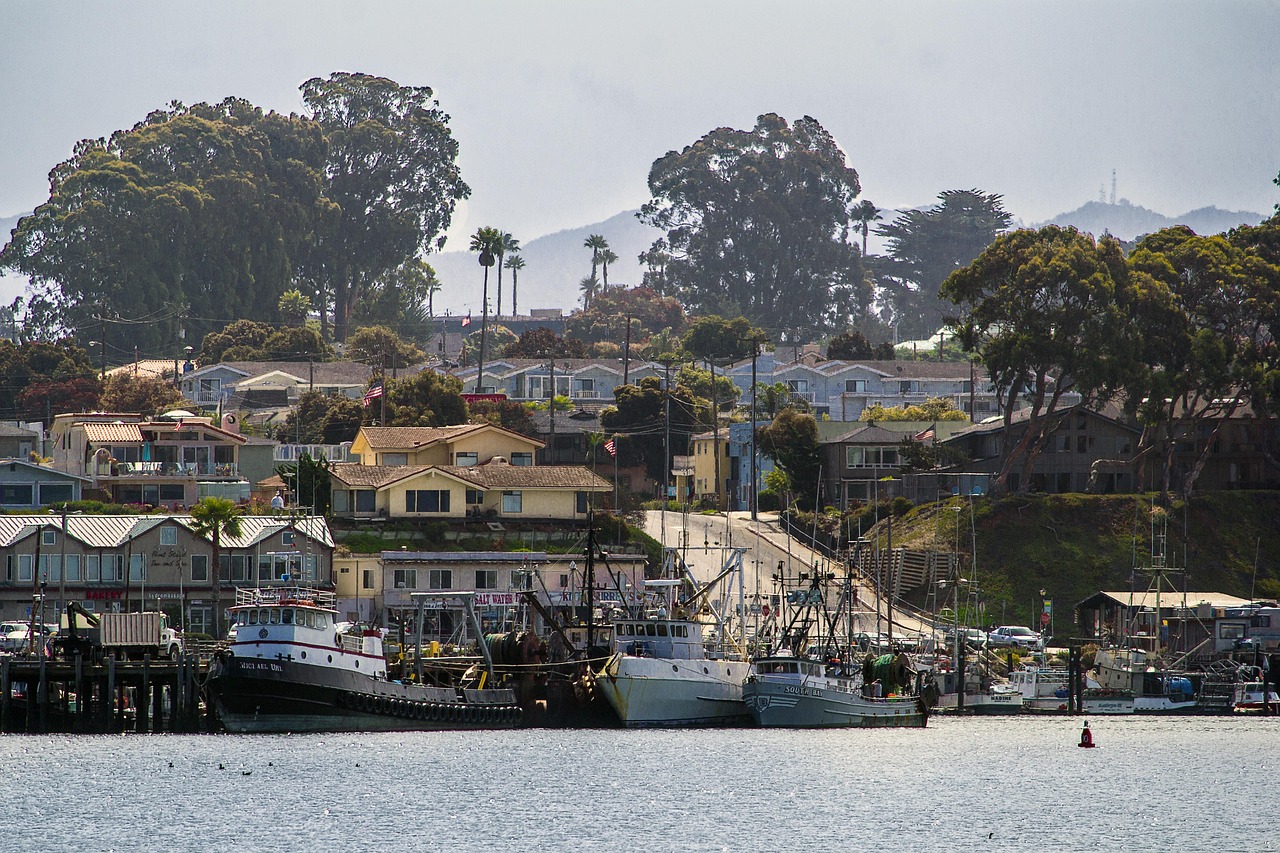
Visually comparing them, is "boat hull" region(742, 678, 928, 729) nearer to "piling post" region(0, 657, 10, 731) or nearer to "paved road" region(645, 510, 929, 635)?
"paved road" region(645, 510, 929, 635)

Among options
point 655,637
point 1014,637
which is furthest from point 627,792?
point 1014,637

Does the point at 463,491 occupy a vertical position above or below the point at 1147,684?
above

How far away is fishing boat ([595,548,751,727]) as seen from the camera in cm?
7875

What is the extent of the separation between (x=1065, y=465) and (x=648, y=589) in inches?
1455

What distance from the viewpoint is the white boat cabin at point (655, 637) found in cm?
7919

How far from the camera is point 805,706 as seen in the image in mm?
81750

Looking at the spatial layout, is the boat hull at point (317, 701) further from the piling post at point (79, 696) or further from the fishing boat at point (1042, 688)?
the fishing boat at point (1042, 688)

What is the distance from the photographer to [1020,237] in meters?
116

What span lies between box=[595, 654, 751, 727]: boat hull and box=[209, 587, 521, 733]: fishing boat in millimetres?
6591

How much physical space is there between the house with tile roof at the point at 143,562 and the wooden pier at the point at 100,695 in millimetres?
10014

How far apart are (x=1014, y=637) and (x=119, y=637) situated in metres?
44.8

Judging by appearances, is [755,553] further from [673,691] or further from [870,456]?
[673,691]

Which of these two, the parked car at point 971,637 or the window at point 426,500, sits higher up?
the window at point 426,500

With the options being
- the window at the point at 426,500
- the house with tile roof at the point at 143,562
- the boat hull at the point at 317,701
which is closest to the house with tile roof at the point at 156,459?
the window at the point at 426,500
